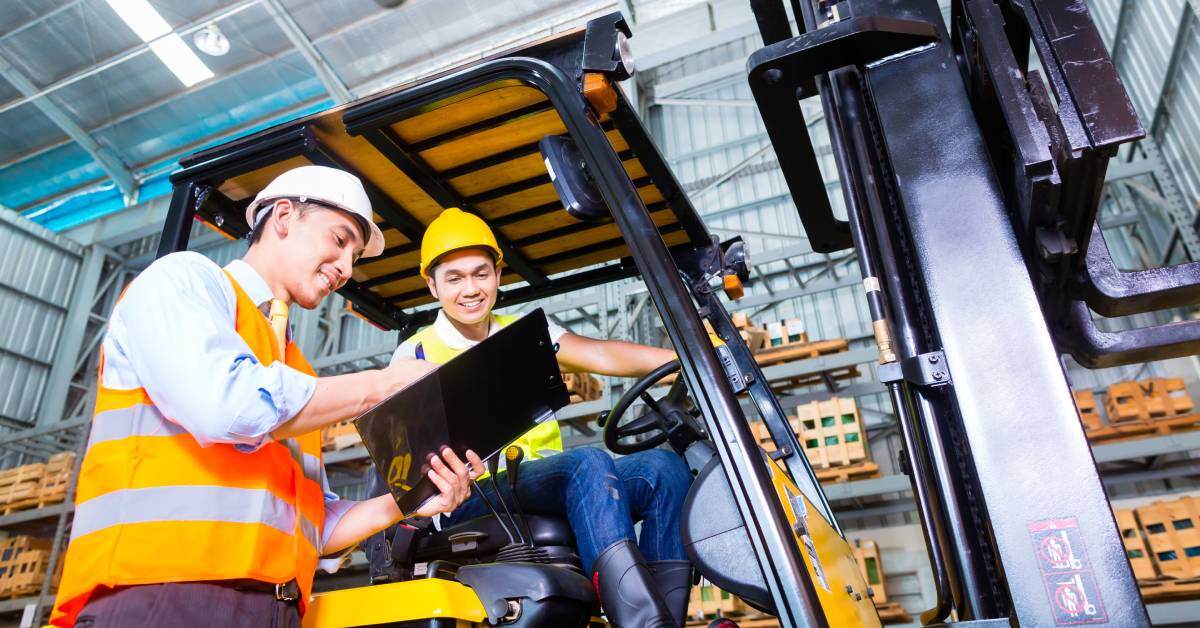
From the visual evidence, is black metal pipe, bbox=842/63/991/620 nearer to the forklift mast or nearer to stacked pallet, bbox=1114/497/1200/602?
the forklift mast

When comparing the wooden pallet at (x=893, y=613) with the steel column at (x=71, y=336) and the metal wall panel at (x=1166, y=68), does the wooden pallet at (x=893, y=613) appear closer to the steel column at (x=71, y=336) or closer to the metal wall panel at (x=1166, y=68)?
the metal wall panel at (x=1166, y=68)

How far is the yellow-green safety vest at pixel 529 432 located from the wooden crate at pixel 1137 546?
6.56m

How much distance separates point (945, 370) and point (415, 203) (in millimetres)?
2086

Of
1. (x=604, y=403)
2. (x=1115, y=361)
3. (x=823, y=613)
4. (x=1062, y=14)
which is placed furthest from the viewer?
(x=604, y=403)

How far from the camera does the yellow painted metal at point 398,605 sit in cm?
205

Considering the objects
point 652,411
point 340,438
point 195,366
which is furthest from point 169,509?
point 340,438

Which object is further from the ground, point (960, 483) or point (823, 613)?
point (960, 483)

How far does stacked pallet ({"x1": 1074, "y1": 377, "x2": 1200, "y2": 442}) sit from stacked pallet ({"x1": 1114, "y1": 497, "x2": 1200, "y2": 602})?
744 mm

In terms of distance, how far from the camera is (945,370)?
1881mm

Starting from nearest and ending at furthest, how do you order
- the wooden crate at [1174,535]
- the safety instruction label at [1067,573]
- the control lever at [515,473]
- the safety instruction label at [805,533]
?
the safety instruction label at [1067,573] < the safety instruction label at [805,533] < the control lever at [515,473] < the wooden crate at [1174,535]

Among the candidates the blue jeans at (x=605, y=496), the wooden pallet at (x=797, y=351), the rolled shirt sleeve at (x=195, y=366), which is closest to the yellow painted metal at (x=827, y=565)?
the blue jeans at (x=605, y=496)

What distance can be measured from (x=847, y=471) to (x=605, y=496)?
6796mm

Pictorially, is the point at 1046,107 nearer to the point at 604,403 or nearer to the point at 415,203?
the point at 415,203

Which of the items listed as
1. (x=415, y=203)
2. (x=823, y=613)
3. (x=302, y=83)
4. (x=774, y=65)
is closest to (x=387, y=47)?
(x=302, y=83)
